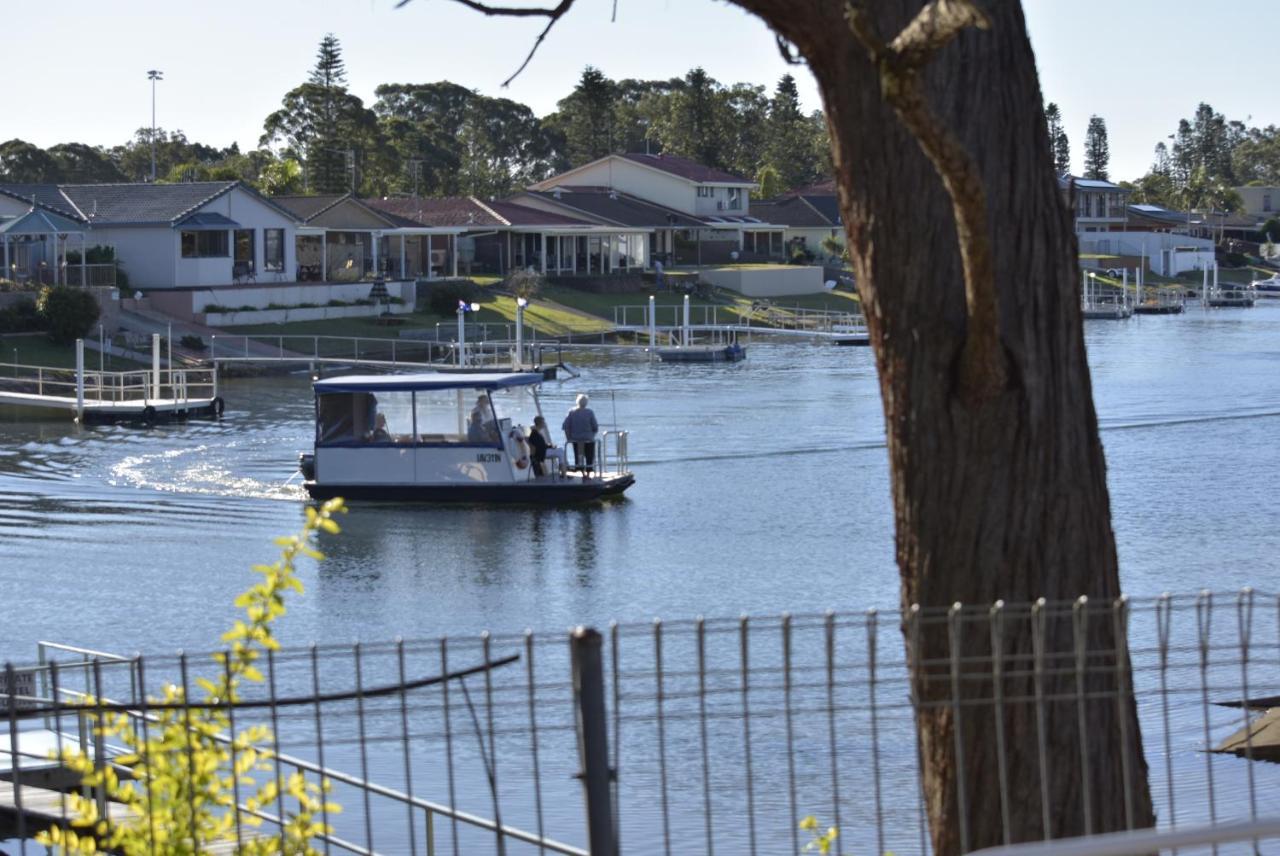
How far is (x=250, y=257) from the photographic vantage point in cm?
7400

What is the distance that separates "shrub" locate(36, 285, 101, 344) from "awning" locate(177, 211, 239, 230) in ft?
36.8

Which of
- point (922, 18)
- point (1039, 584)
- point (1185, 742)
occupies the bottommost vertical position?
point (1185, 742)

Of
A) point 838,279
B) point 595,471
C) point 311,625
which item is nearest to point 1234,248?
point 838,279

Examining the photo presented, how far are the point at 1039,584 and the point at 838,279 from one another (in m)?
96.4

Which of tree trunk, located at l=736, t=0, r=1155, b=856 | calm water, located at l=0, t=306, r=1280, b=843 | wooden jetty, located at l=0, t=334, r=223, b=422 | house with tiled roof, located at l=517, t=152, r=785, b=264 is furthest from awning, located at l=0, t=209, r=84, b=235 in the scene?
tree trunk, located at l=736, t=0, r=1155, b=856

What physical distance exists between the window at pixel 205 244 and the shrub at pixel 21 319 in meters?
11.9

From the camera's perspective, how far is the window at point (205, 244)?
233 feet

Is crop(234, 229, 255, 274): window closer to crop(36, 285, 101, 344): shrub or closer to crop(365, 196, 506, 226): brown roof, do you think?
crop(365, 196, 506, 226): brown roof

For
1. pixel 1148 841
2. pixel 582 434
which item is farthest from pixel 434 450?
pixel 1148 841

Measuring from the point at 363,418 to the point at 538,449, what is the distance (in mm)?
3052

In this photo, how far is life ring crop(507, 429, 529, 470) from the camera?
1252 inches

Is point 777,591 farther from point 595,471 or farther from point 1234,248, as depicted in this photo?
point 1234,248

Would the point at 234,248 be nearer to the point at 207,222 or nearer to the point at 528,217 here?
the point at 207,222

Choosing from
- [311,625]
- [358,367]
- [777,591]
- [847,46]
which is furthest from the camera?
[358,367]
